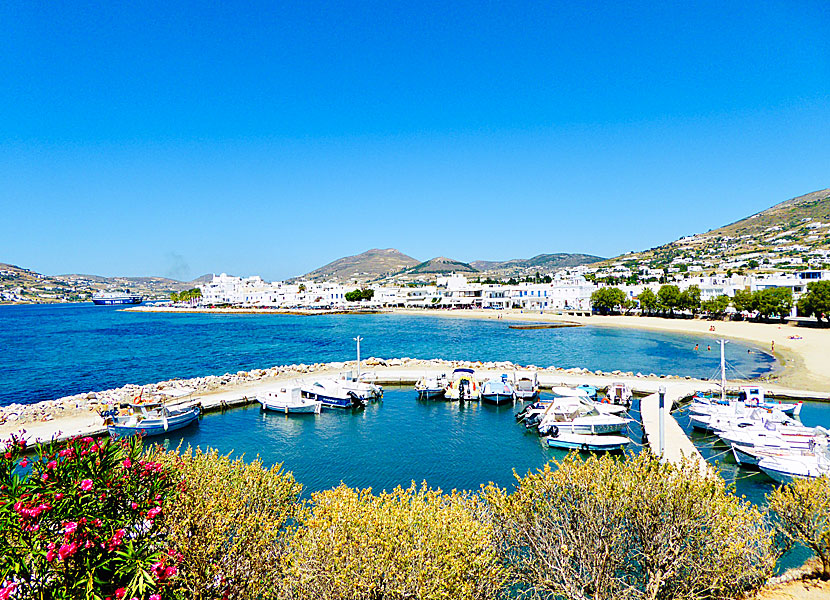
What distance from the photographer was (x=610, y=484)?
26.0 feet

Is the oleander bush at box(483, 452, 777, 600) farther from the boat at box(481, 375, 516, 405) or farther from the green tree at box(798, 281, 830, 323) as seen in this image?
the green tree at box(798, 281, 830, 323)

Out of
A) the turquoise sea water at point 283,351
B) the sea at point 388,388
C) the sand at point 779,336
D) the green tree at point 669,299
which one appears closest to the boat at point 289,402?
the sea at point 388,388

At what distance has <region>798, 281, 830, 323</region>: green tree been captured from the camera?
55.9 m

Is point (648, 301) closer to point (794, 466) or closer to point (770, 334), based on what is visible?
point (770, 334)

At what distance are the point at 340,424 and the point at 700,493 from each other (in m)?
19.0

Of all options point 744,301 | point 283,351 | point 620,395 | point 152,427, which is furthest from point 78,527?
point 744,301

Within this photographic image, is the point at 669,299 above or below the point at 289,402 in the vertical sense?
above

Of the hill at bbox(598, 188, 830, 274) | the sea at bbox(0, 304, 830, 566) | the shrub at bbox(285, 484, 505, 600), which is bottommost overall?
the sea at bbox(0, 304, 830, 566)

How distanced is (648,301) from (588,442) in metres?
75.3

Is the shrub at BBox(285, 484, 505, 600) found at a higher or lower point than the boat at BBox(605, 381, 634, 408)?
higher

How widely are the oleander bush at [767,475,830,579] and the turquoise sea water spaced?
97.2ft

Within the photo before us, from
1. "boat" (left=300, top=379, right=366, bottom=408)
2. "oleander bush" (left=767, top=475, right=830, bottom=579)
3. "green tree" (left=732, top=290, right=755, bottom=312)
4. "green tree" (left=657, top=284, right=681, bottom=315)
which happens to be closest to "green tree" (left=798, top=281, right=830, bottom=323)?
"green tree" (left=732, top=290, right=755, bottom=312)

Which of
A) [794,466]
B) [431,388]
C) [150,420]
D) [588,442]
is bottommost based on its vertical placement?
[588,442]

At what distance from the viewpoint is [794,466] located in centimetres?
1555
